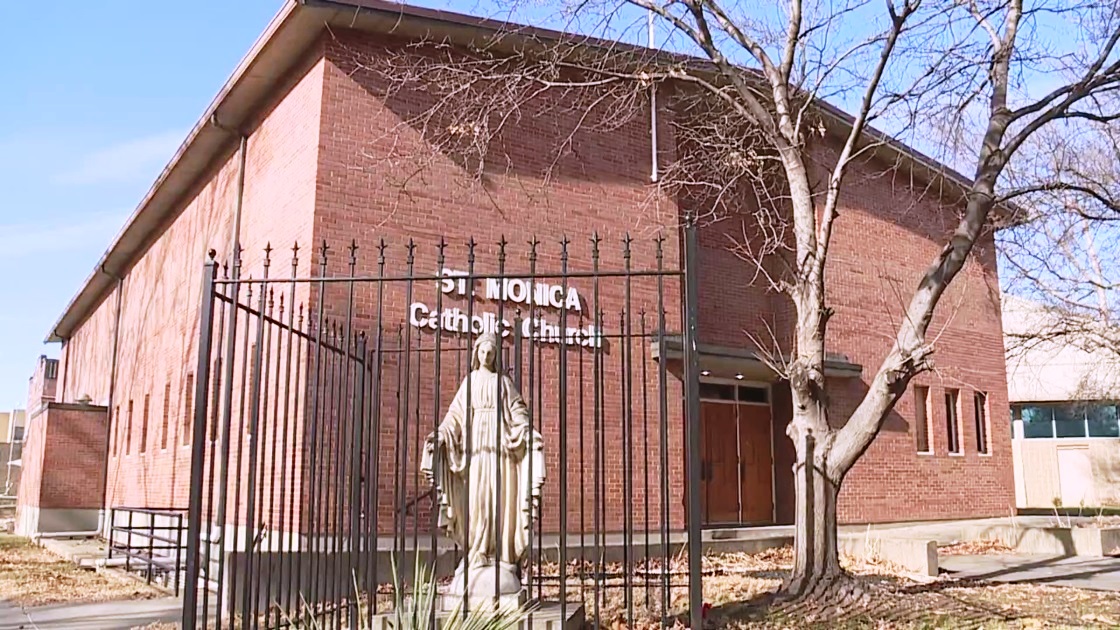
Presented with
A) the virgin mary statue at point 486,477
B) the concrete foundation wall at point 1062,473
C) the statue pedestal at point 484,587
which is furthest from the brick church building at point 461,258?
the concrete foundation wall at point 1062,473

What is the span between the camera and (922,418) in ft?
61.9

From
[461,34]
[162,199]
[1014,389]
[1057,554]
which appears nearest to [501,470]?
[461,34]

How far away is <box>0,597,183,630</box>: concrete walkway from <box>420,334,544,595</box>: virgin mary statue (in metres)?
3.43

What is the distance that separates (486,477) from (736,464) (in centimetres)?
1075

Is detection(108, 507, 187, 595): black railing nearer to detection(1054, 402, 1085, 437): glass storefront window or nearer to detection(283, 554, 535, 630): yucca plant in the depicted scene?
detection(283, 554, 535, 630): yucca plant

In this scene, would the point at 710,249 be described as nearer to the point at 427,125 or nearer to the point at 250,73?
the point at 427,125

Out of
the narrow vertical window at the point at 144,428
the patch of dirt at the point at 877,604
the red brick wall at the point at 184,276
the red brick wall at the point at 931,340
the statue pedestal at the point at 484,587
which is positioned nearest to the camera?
the statue pedestal at the point at 484,587

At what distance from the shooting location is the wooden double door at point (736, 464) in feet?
53.4

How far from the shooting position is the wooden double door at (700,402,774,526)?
53.4 ft

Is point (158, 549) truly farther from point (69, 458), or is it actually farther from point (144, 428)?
point (69, 458)

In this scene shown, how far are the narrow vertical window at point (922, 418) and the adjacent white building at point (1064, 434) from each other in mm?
13085

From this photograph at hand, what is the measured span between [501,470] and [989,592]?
7058 mm

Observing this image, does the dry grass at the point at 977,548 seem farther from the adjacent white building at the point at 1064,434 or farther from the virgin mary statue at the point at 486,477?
the adjacent white building at the point at 1064,434

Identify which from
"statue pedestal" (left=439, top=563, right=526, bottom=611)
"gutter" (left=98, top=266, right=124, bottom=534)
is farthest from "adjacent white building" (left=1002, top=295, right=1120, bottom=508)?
"statue pedestal" (left=439, top=563, right=526, bottom=611)
